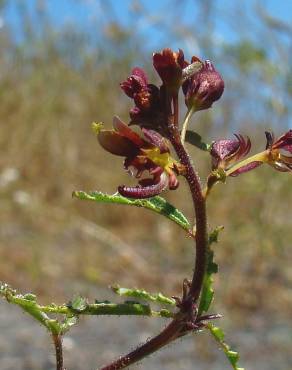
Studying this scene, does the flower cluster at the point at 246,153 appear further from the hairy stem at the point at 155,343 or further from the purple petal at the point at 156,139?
the hairy stem at the point at 155,343

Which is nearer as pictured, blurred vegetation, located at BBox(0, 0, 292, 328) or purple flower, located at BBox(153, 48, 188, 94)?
purple flower, located at BBox(153, 48, 188, 94)

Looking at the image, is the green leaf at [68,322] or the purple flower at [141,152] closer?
the purple flower at [141,152]

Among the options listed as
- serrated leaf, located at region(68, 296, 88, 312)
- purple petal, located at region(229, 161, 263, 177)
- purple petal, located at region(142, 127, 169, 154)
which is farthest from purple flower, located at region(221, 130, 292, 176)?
serrated leaf, located at region(68, 296, 88, 312)

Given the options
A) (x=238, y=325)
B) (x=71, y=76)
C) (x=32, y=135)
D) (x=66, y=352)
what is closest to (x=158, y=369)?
(x=66, y=352)

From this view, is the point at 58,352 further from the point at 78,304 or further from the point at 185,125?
the point at 185,125

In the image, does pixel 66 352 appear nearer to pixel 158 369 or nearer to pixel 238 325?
pixel 158 369

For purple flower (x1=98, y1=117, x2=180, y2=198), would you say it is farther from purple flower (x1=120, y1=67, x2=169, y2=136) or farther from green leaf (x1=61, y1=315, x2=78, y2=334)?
green leaf (x1=61, y1=315, x2=78, y2=334)

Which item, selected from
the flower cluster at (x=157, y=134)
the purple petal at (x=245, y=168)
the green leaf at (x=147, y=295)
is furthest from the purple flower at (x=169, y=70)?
the green leaf at (x=147, y=295)
